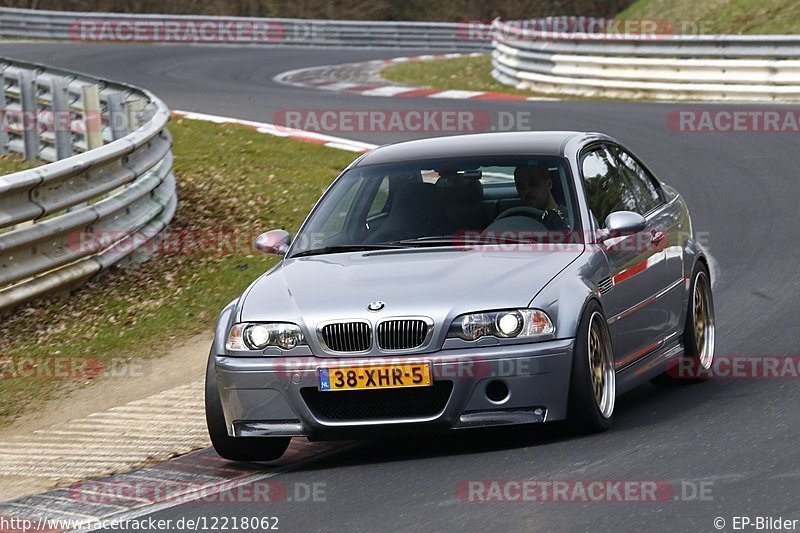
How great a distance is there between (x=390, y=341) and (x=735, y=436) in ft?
5.12

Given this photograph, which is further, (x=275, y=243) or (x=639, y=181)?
(x=639, y=181)

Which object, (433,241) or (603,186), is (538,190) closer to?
(603,186)

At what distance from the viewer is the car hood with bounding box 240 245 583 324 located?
6.62m

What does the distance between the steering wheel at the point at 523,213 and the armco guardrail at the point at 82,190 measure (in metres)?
3.82

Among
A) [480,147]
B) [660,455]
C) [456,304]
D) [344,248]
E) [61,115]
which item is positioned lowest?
[61,115]

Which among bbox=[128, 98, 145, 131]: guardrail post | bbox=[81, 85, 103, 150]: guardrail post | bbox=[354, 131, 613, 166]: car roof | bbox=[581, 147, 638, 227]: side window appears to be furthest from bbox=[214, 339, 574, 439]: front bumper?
bbox=[128, 98, 145, 131]: guardrail post

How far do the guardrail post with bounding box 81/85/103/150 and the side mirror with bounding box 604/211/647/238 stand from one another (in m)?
8.44

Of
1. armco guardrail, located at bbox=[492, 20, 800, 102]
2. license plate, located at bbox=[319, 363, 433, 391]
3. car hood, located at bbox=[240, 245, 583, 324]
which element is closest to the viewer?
license plate, located at bbox=[319, 363, 433, 391]

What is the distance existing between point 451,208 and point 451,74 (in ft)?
66.9

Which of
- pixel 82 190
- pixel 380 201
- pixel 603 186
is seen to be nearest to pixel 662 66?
pixel 82 190

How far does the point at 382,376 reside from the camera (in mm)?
6520

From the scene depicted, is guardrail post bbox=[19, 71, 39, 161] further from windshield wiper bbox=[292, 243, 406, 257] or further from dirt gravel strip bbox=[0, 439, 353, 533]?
dirt gravel strip bbox=[0, 439, 353, 533]

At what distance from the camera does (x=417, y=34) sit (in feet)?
118

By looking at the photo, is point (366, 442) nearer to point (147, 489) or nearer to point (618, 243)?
point (147, 489)
